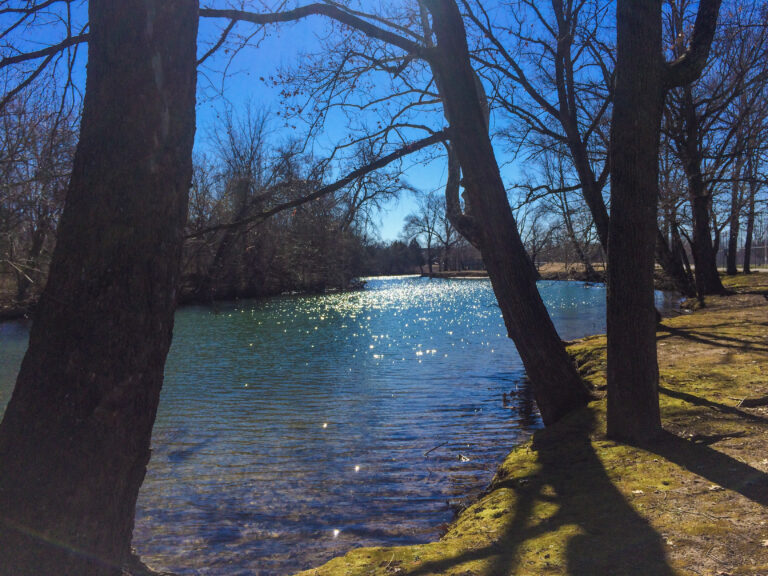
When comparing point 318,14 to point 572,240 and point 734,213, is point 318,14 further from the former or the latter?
point 734,213

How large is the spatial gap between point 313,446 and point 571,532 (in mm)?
4508

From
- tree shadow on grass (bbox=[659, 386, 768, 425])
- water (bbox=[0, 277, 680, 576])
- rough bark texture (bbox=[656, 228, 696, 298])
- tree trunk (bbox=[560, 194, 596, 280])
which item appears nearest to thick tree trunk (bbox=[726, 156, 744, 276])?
rough bark texture (bbox=[656, 228, 696, 298])

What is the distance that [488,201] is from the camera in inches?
221

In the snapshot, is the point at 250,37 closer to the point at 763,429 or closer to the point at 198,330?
the point at 763,429

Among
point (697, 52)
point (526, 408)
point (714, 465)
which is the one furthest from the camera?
point (526, 408)

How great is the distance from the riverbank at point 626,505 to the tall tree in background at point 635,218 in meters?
0.43

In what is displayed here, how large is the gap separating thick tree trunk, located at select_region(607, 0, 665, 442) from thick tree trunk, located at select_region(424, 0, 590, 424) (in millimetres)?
1169

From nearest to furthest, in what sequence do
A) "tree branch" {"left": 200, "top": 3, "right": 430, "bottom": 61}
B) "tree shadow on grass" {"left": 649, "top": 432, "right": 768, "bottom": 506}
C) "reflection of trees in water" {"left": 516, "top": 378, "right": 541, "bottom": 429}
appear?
"tree shadow on grass" {"left": 649, "top": 432, "right": 768, "bottom": 506} < "tree branch" {"left": 200, "top": 3, "right": 430, "bottom": 61} < "reflection of trees in water" {"left": 516, "top": 378, "right": 541, "bottom": 429}

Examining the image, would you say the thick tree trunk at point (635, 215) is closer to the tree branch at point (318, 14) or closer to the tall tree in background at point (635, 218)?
the tall tree in background at point (635, 218)

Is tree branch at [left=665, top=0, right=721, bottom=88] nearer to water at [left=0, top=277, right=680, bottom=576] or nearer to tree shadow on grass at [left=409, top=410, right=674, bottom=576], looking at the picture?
tree shadow on grass at [left=409, top=410, right=674, bottom=576]

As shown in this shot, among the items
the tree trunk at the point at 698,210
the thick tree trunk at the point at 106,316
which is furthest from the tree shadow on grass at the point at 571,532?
the tree trunk at the point at 698,210

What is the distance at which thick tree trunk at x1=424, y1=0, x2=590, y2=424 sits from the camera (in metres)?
5.56

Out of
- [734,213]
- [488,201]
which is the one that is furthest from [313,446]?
[734,213]

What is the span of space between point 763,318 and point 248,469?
10.9 m
